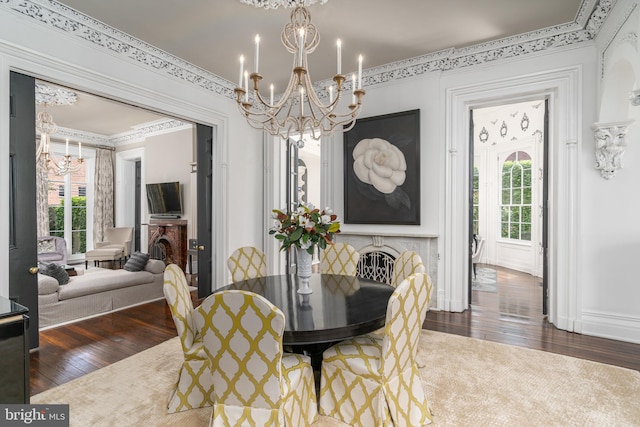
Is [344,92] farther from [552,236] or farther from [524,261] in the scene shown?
[524,261]

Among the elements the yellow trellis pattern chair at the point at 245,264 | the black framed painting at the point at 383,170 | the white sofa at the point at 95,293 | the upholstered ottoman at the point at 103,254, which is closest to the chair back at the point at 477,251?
the black framed painting at the point at 383,170

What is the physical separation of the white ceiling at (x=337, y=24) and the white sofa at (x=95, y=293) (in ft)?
9.33

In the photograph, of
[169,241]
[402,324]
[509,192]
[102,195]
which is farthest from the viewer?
[102,195]

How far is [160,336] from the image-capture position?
337cm

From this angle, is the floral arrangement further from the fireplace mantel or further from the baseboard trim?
the baseboard trim

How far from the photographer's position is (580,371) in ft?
8.29

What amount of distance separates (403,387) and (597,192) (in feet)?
9.57

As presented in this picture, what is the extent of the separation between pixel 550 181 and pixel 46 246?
339 inches

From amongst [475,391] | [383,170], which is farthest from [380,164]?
[475,391]

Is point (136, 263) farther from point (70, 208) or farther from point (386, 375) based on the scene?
point (70, 208)

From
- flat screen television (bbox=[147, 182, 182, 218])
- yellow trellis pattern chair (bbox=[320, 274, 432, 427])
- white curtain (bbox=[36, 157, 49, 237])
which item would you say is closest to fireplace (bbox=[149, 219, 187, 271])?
flat screen television (bbox=[147, 182, 182, 218])

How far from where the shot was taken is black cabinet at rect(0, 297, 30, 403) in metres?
1.49

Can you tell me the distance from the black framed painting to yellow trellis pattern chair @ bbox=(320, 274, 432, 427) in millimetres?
2373

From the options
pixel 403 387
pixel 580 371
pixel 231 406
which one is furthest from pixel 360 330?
pixel 580 371
